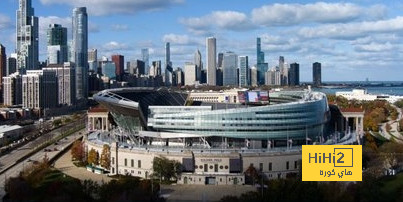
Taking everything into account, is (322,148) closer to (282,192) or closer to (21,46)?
(282,192)

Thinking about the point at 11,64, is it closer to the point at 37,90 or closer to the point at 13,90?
the point at 13,90

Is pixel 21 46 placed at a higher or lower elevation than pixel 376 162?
higher

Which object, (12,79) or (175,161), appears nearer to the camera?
(175,161)

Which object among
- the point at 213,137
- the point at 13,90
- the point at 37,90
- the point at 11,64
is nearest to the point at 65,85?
the point at 13,90

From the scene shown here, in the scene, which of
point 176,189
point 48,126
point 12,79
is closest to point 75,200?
point 176,189

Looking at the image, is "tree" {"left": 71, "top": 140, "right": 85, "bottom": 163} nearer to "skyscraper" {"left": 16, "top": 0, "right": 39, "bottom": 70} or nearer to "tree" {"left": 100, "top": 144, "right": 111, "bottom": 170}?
"tree" {"left": 100, "top": 144, "right": 111, "bottom": 170}

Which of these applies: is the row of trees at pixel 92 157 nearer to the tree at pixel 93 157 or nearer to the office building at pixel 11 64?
the tree at pixel 93 157

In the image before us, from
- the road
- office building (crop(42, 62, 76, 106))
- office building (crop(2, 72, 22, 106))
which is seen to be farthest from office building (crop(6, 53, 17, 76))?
the road
